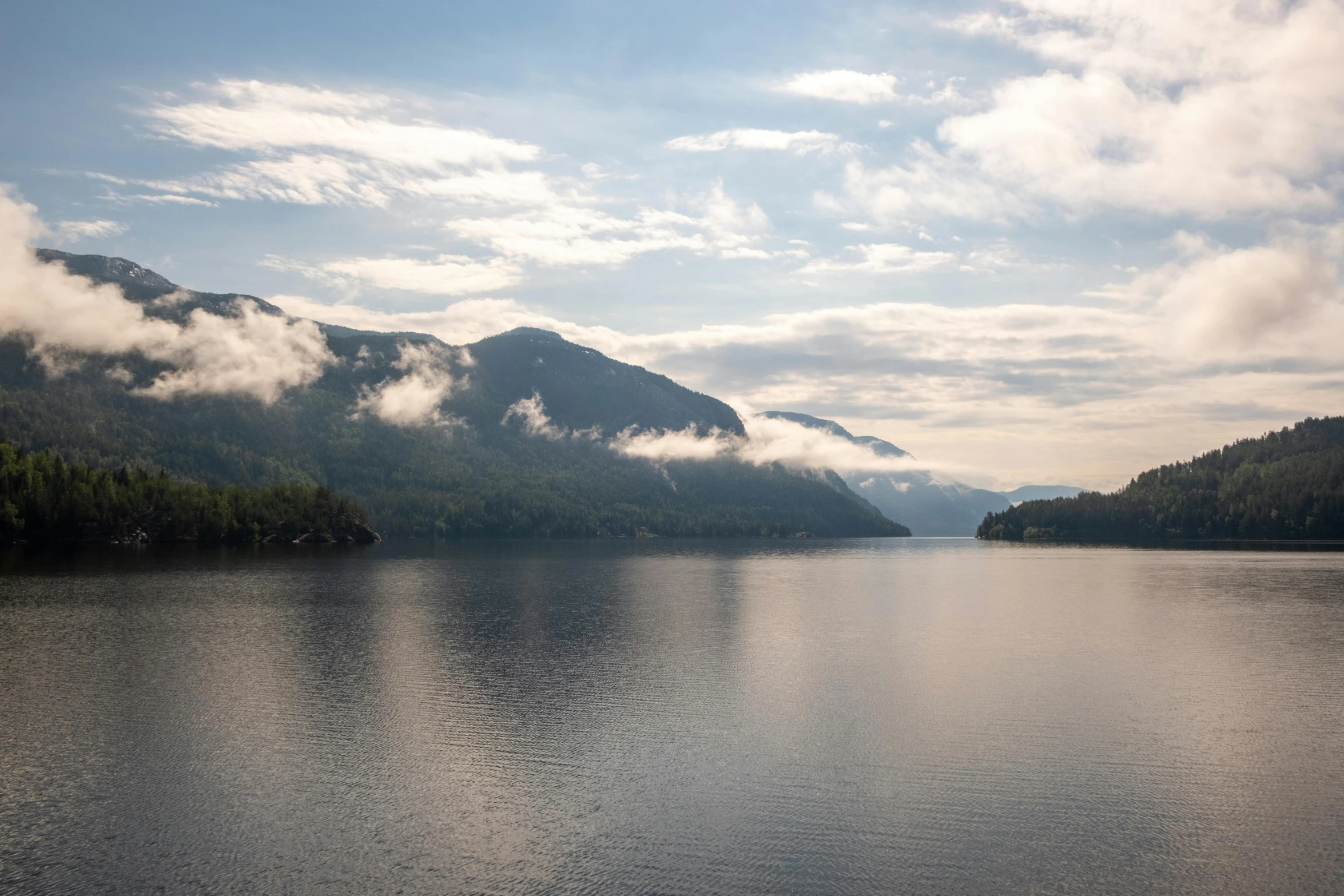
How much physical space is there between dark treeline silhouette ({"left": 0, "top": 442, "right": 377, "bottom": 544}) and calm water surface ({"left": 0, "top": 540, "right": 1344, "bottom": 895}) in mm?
106386

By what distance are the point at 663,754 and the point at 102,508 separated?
6923 inches

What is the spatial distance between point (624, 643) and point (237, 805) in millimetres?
33122

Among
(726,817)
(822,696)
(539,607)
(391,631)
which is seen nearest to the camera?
(726,817)

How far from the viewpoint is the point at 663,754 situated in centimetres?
3192

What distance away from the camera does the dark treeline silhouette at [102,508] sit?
158 m

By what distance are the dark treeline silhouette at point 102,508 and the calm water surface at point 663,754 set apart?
106 meters

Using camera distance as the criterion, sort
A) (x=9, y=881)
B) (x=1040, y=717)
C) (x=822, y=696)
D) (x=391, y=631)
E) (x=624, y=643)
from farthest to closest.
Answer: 1. (x=391, y=631)
2. (x=624, y=643)
3. (x=822, y=696)
4. (x=1040, y=717)
5. (x=9, y=881)

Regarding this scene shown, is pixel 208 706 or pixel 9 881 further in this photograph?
pixel 208 706

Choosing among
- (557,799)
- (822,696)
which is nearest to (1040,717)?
(822,696)

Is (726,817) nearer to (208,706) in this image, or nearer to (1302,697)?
(208,706)

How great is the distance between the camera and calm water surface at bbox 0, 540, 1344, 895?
22.1 m

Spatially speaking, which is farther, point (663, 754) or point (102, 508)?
point (102, 508)

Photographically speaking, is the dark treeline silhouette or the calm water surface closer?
the calm water surface

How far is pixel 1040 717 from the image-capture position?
1478 inches
